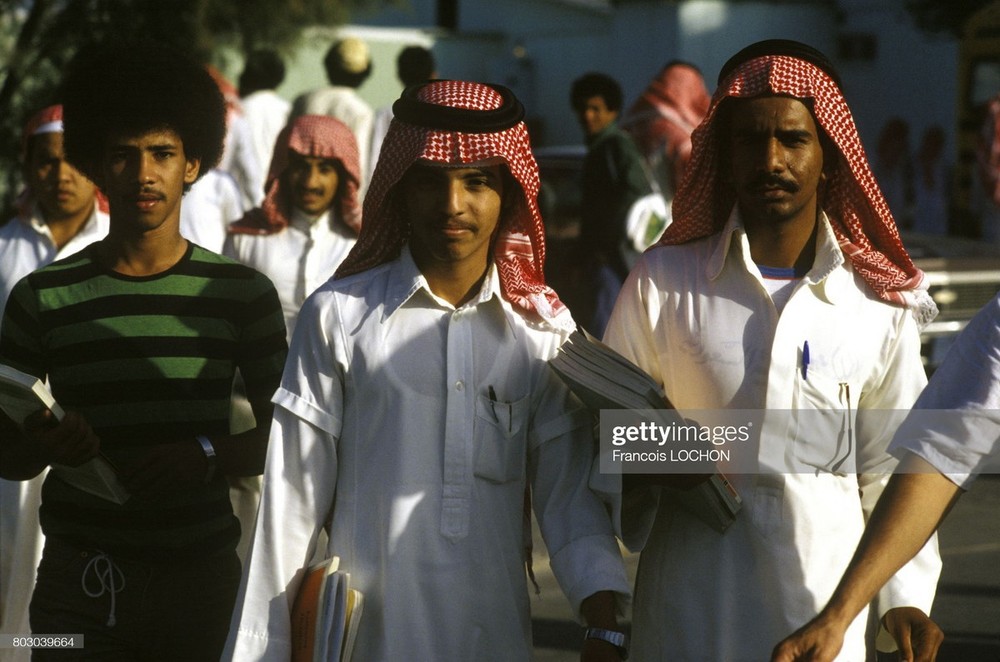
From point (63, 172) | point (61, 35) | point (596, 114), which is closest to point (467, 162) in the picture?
point (63, 172)

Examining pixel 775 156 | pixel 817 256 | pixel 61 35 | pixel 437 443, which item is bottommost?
pixel 437 443

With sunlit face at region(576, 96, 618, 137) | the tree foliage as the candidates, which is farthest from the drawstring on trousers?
sunlit face at region(576, 96, 618, 137)

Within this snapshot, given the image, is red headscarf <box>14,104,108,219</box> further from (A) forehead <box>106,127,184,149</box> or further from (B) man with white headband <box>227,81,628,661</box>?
(B) man with white headband <box>227,81,628,661</box>

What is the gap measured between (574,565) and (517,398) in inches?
14.2

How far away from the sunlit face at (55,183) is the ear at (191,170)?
1.45 m

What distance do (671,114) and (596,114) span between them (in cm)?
102

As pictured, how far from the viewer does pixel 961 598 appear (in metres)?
7.10

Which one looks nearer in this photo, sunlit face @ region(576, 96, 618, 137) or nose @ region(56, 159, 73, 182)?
nose @ region(56, 159, 73, 182)

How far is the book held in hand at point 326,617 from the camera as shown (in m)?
3.19

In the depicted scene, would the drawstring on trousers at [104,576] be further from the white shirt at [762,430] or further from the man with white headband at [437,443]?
the white shirt at [762,430]

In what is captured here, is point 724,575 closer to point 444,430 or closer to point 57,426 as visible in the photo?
point 444,430

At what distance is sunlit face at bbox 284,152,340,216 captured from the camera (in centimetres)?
659

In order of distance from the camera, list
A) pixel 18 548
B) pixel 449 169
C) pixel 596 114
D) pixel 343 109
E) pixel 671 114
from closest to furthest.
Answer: pixel 449 169
pixel 18 548
pixel 343 109
pixel 596 114
pixel 671 114

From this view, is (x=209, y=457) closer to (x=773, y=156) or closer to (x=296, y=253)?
(x=773, y=156)
